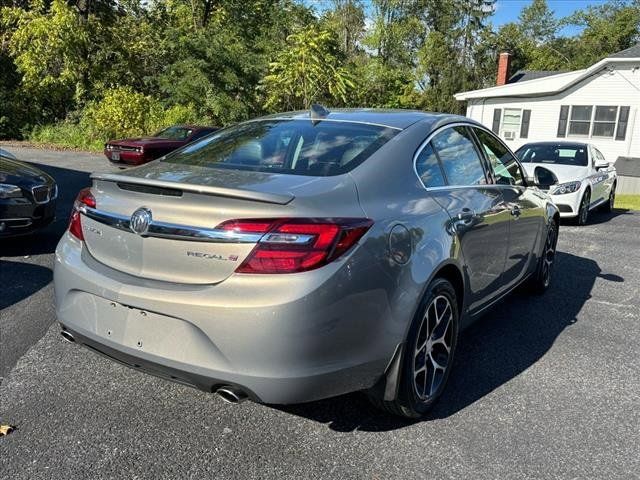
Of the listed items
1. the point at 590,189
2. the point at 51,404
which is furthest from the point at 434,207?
the point at 590,189

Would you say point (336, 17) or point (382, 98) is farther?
point (336, 17)

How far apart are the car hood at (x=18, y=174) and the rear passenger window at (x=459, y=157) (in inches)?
171

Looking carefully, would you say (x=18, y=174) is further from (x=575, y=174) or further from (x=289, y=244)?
(x=575, y=174)

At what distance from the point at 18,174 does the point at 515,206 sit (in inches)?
192

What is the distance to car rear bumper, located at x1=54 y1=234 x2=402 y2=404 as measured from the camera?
2.27m

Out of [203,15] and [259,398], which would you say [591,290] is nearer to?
[259,398]

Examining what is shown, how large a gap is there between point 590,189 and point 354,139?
813 centimetres

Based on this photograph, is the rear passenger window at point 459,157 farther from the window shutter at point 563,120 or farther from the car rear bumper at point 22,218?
the window shutter at point 563,120

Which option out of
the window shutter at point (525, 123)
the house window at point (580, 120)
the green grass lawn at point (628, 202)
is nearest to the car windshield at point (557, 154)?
the green grass lawn at point (628, 202)

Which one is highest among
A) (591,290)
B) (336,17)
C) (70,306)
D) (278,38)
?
(336,17)

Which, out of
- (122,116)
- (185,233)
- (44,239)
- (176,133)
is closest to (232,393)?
(185,233)

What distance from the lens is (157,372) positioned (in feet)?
8.18

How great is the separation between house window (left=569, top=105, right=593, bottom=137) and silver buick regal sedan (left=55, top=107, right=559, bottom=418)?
2148cm

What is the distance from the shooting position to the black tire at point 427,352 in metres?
2.77
